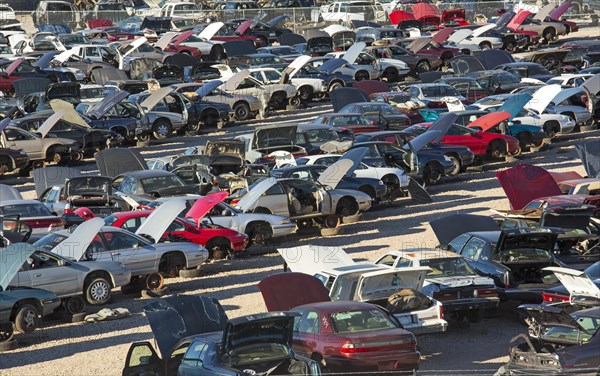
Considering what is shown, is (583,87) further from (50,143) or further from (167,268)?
(167,268)

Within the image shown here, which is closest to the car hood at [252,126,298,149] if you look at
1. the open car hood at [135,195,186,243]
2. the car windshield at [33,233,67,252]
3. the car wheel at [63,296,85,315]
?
the open car hood at [135,195,186,243]

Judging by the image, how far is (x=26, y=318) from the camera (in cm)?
1842

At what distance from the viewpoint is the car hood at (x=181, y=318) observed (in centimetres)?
1523

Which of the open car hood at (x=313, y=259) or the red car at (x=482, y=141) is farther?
the red car at (x=482, y=141)

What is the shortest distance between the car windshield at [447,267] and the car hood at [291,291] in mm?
1845

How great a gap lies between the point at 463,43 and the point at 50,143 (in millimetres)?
23641

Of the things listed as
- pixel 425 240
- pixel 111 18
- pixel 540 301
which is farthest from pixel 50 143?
pixel 111 18

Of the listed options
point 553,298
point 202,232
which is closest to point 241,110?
point 202,232

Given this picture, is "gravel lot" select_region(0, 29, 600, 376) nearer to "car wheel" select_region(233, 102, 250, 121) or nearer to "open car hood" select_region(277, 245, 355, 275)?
"open car hood" select_region(277, 245, 355, 275)

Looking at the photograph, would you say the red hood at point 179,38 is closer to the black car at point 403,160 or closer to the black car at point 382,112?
the black car at point 382,112

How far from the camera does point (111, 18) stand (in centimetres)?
6309

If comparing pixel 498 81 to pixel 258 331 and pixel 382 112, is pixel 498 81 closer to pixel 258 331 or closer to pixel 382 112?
pixel 382 112

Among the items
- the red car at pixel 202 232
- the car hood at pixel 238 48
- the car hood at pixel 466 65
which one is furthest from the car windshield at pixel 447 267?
the car hood at pixel 238 48

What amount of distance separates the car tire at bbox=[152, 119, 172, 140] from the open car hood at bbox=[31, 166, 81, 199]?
22.9ft
